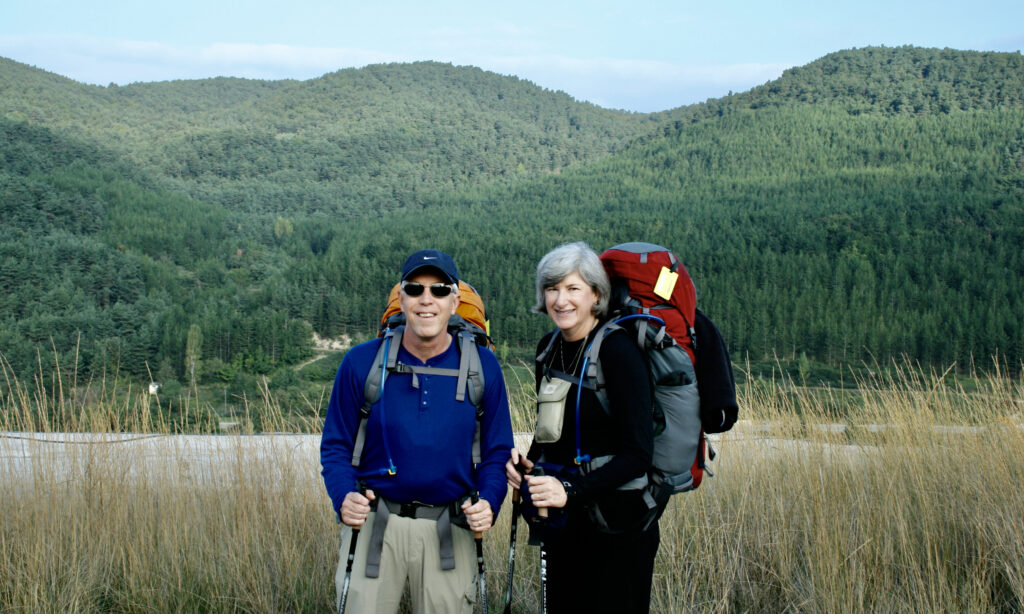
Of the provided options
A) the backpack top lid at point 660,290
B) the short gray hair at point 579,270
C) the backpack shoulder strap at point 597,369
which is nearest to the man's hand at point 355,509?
the backpack shoulder strap at point 597,369

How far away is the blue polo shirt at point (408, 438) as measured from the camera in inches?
91.8

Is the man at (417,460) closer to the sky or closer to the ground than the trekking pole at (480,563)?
closer to the sky

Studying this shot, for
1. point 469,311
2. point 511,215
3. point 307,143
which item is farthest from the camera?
point 307,143

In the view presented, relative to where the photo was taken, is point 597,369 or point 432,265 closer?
point 597,369

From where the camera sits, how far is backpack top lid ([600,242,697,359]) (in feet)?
7.71

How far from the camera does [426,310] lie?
234cm

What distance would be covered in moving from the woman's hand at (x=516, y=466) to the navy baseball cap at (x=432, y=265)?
2.08 ft

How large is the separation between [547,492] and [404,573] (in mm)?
633

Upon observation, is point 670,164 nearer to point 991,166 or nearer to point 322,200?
point 991,166

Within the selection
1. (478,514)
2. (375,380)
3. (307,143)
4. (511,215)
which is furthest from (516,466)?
(307,143)

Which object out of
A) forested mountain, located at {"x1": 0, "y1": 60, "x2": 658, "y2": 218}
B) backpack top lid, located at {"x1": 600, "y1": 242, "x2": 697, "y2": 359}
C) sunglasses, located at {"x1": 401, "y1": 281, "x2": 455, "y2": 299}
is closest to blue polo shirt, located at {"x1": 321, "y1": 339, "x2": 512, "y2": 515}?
sunglasses, located at {"x1": 401, "y1": 281, "x2": 455, "y2": 299}

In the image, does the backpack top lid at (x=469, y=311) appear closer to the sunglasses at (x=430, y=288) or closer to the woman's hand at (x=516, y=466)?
the sunglasses at (x=430, y=288)

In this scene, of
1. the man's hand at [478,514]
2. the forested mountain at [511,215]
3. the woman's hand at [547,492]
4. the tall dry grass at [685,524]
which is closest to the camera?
the woman's hand at [547,492]

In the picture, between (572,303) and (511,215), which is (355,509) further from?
(511,215)
